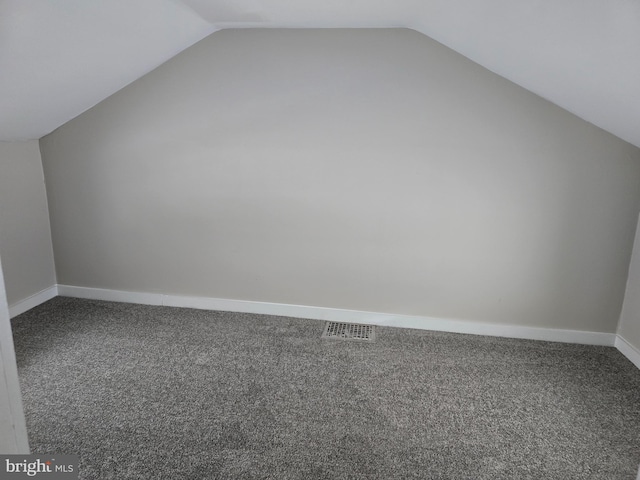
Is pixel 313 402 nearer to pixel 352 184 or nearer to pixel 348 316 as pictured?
pixel 348 316

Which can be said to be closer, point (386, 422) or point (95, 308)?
point (386, 422)

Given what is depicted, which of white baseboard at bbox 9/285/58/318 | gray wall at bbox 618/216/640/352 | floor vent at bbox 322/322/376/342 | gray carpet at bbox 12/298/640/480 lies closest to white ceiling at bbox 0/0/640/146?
gray wall at bbox 618/216/640/352

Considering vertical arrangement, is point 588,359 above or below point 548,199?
below

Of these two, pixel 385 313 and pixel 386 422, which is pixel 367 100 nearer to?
pixel 385 313

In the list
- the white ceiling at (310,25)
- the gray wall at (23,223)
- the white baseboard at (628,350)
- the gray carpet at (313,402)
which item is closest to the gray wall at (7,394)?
the gray carpet at (313,402)

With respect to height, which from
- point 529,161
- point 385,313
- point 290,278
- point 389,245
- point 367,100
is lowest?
point 385,313

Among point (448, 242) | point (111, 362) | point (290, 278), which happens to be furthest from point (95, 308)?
point (448, 242)

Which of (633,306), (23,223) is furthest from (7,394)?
(633,306)

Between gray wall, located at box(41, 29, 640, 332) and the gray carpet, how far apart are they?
33cm

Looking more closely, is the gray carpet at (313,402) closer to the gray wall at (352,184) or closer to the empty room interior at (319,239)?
the empty room interior at (319,239)

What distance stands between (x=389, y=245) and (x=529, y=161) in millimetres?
Result: 911

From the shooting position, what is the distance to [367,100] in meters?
2.56

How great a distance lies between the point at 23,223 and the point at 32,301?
1.76ft

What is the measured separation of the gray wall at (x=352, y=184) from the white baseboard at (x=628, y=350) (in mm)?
102
